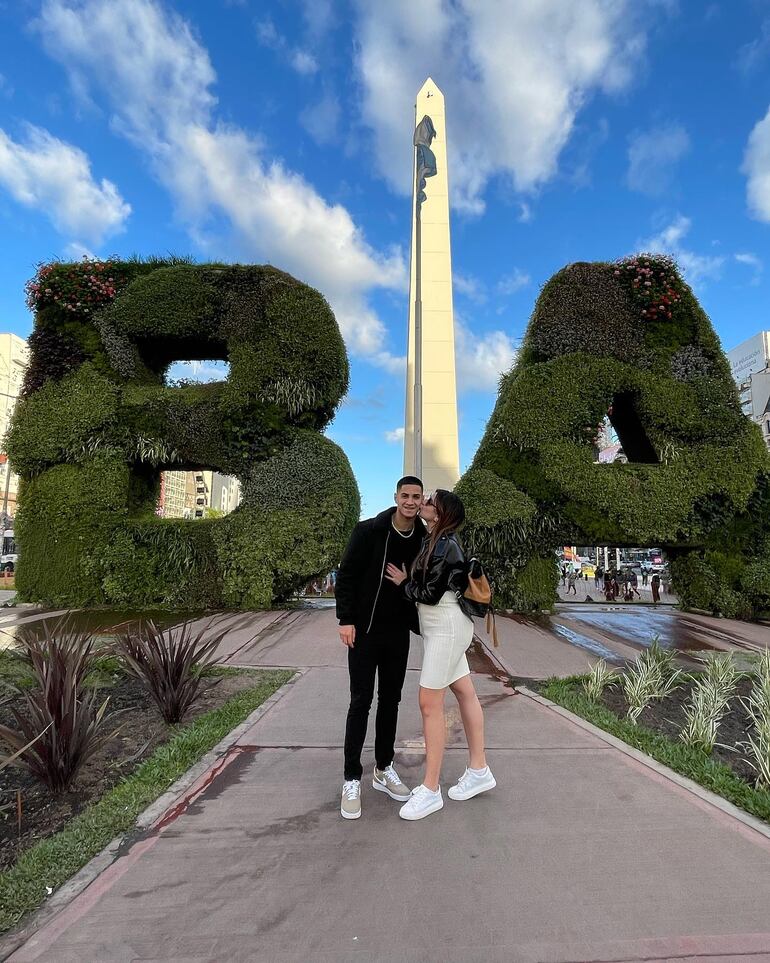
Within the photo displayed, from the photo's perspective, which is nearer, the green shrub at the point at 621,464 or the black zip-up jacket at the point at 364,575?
the black zip-up jacket at the point at 364,575

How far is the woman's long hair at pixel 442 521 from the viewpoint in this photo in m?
2.90

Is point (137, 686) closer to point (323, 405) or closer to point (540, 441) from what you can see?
point (323, 405)

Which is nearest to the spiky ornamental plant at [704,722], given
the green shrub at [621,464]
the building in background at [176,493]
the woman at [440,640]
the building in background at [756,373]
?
the woman at [440,640]

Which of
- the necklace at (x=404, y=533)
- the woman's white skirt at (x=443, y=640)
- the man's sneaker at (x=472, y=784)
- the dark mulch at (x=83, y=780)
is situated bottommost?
the dark mulch at (x=83, y=780)

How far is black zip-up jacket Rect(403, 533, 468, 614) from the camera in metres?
2.85

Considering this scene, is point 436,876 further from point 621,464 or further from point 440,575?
point 621,464

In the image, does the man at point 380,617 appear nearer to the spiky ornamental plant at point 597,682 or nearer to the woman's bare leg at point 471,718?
the woman's bare leg at point 471,718

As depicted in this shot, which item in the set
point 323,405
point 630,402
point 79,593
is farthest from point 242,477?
point 630,402

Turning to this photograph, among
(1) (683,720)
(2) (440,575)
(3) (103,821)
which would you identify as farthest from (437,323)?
(3) (103,821)

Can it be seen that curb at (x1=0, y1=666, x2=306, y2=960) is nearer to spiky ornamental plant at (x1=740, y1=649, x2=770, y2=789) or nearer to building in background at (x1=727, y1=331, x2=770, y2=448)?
spiky ornamental plant at (x1=740, y1=649, x2=770, y2=789)

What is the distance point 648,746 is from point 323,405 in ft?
28.5

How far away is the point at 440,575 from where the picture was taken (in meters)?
2.84

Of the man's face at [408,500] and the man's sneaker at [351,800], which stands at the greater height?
the man's face at [408,500]

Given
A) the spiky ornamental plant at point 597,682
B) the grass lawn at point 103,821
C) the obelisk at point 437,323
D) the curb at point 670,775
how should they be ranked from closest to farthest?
the grass lawn at point 103,821
the curb at point 670,775
the spiky ornamental plant at point 597,682
the obelisk at point 437,323
